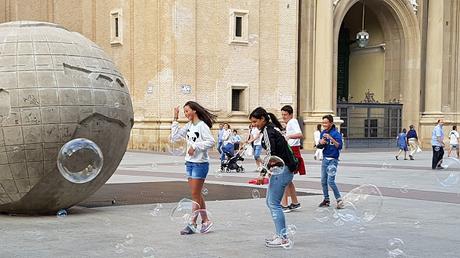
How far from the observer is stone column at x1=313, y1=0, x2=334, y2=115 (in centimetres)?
3494

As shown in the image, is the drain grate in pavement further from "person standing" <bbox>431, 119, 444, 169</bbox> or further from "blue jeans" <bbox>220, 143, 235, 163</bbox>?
"person standing" <bbox>431, 119, 444, 169</bbox>

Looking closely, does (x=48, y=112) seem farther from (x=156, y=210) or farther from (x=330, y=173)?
(x=330, y=173)

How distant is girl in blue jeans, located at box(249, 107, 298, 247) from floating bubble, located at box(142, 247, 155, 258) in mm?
1357

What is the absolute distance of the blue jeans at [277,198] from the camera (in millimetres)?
7492

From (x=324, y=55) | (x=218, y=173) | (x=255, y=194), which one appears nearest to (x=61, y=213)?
(x=255, y=194)

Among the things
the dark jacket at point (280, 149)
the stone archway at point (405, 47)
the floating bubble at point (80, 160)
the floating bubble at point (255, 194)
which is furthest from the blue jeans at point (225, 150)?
the stone archway at point (405, 47)

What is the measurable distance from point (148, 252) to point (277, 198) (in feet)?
5.47

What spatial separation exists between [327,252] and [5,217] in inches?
189

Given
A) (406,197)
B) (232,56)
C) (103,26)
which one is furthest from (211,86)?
(406,197)

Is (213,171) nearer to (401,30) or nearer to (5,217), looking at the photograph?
(5,217)

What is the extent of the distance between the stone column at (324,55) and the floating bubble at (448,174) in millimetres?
11941

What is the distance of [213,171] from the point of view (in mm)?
19625

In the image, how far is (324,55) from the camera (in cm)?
3506

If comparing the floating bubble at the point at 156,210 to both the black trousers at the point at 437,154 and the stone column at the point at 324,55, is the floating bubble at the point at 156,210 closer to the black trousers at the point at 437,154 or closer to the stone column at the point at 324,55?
the black trousers at the point at 437,154
